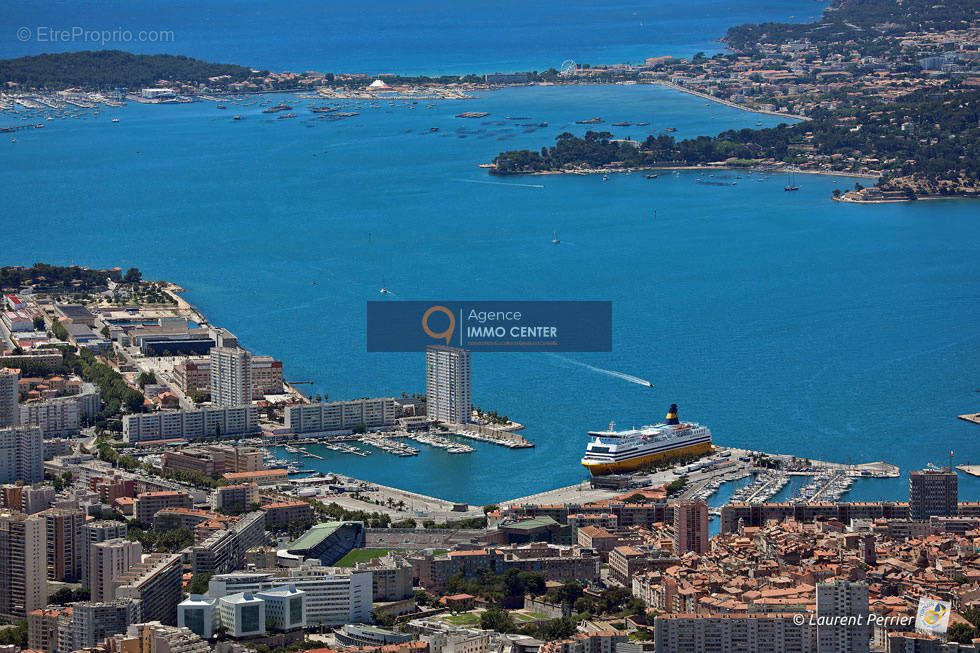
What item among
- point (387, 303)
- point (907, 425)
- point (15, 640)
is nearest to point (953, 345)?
point (907, 425)

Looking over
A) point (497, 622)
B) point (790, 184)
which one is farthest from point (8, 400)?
point (790, 184)

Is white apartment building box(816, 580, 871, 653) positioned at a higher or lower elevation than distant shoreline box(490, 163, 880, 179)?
lower

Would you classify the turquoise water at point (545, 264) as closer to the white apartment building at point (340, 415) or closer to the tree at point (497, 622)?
the white apartment building at point (340, 415)

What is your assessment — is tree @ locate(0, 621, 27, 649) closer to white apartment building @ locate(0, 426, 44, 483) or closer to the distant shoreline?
white apartment building @ locate(0, 426, 44, 483)

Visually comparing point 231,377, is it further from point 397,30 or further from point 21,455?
point 397,30

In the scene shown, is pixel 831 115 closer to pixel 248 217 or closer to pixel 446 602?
pixel 248 217

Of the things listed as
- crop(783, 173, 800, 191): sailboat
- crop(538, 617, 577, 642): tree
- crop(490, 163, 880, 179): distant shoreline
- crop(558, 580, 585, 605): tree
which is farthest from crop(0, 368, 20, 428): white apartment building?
crop(490, 163, 880, 179): distant shoreline

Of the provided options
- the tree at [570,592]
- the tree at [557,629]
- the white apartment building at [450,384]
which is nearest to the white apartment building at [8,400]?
the white apartment building at [450,384]
